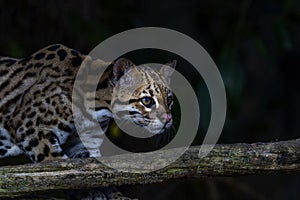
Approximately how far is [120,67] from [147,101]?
0.40 meters

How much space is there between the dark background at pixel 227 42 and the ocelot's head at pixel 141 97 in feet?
11.1

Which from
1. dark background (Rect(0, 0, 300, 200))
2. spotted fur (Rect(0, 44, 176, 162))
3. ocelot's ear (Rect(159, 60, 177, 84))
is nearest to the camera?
spotted fur (Rect(0, 44, 176, 162))

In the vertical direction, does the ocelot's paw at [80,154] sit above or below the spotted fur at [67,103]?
below

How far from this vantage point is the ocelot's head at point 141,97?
6.18 m

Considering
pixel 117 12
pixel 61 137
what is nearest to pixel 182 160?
pixel 61 137

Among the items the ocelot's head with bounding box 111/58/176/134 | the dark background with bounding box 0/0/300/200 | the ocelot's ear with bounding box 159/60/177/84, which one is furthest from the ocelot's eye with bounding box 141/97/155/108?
the dark background with bounding box 0/0/300/200

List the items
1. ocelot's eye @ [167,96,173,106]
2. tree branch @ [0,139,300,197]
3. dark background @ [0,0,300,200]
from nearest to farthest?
tree branch @ [0,139,300,197], ocelot's eye @ [167,96,173,106], dark background @ [0,0,300,200]

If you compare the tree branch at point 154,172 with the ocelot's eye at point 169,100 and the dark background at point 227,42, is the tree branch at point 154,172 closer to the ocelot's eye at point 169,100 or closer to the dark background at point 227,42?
the ocelot's eye at point 169,100

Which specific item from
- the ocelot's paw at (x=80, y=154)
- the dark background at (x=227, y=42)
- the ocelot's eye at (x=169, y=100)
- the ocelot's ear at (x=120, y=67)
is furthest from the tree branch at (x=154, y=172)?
the dark background at (x=227, y=42)

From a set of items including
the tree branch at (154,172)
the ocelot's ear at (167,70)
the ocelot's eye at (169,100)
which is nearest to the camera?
the tree branch at (154,172)

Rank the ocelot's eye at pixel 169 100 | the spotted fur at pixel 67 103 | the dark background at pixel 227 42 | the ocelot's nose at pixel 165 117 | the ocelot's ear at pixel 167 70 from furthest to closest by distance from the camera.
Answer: the dark background at pixel 227 42 < the ocelot's ear at pixel 167 70 < the ocelot's eye at pixel 169 100 < the spotted fur at pixel 67 103 < the ocelot's nose at pixel 165 117

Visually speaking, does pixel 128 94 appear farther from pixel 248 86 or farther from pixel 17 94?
pixel 248 86

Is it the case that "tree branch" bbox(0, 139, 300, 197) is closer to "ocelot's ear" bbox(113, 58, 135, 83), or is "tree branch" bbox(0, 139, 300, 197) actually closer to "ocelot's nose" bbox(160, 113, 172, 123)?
"ocelot's nose" bbox(160, 113, 172, 123)

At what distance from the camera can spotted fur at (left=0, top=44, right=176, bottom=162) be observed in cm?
626
